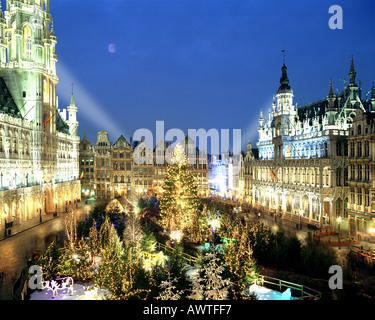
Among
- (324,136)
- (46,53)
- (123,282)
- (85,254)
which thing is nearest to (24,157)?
(46,53)

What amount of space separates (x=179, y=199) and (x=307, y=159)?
23441mm

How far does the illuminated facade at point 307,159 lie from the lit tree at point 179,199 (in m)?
20.5

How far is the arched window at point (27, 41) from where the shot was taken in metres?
50.0

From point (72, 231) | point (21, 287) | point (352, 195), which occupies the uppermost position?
point (352, 195)

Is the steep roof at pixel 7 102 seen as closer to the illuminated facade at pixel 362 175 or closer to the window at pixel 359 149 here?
Answer: the illuminated facade at pixel 362 175

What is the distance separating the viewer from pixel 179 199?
3316 centimetres

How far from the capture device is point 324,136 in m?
42.8

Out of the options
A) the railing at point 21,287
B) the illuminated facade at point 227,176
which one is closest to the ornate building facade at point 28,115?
the railing at point 21,287

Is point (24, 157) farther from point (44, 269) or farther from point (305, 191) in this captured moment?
point (305, 191)

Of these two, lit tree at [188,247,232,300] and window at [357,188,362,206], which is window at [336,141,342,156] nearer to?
window at [357,188,362,206]

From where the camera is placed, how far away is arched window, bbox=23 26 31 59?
50.0 meters

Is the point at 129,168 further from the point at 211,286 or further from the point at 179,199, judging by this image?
the point at 211,286
